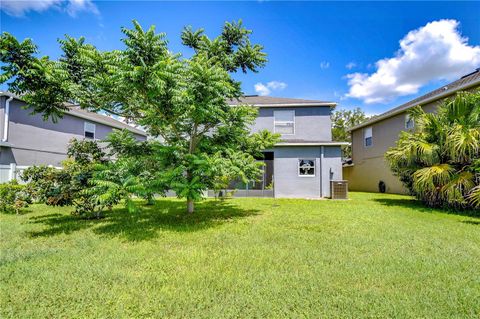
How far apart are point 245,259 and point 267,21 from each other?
11285mm

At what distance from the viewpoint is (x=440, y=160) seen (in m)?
10.6

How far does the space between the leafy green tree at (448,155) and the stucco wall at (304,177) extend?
3945 mm

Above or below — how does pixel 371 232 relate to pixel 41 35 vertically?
below

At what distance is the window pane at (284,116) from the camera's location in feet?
54.5

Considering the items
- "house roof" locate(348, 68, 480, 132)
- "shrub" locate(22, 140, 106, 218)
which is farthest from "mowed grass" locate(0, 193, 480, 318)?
"house roof" locate(348, 68, 480, 132)

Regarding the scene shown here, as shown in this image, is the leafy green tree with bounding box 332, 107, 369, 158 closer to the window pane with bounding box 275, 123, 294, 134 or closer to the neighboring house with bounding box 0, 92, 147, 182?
the window pane with bounding box 275, 123, 294, 134

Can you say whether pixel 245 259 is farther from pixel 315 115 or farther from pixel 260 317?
pixel 315 115

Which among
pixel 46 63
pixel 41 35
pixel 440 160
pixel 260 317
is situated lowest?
pixel 260 317

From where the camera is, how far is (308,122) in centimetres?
1644

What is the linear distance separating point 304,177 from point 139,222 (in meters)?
10.6

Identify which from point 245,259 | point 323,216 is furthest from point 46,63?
point 323,216

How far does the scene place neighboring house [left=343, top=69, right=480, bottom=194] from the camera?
53.6 feet

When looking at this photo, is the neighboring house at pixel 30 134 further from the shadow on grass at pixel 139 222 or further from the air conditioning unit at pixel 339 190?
the air conditioning unit at pixel 339 190

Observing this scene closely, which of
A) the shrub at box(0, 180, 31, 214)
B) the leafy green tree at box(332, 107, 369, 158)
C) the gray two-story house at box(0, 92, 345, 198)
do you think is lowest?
the shrub at box(0, 180, 31, 214)
